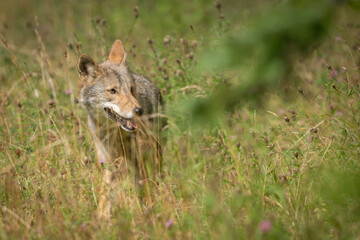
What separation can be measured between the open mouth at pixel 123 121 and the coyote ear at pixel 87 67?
0.56 meters

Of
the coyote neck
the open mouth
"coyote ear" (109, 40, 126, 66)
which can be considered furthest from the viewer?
"coyote ear" (109, 40, 126, 66)

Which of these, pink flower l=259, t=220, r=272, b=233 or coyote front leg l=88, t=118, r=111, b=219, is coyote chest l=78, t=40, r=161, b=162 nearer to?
coyote front leg l=88, t=118, r=111, b=219

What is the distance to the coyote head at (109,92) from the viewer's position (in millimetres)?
4793

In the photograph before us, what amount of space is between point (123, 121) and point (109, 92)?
1.58 feet

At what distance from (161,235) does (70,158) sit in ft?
5.96

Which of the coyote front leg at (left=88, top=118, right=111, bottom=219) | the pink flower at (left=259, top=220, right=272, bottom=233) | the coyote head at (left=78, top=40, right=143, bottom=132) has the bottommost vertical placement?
the coyote front leg at (left=88, top=118, right=111, bottom=219)

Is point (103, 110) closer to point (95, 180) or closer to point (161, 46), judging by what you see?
point (95, 180)

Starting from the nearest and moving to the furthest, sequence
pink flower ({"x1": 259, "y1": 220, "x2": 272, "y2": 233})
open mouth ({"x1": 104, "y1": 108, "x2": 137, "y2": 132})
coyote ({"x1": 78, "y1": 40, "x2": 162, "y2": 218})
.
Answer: pink flower ({"x1": 259, "y1": 220, "x2": 272, "y2": 233}), open mouth ({"x1": 104, "y1": 108, "x2": 137, "y2": 132}), coyote ({"x1": 78, "y1": 40, "x2": 162, "y2": 218})

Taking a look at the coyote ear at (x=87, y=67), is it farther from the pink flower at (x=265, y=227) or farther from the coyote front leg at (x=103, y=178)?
the pink flower at (x=265, y=227)

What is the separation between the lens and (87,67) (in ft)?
17.1

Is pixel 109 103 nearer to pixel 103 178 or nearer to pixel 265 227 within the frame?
pixel 103 178

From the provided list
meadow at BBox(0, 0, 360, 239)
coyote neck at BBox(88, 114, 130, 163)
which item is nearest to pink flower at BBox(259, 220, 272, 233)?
meadow at BBox(0, 0, 360, 239)

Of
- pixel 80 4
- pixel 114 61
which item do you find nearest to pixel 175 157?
pixel 114 61

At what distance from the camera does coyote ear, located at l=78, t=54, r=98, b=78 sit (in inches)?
199
